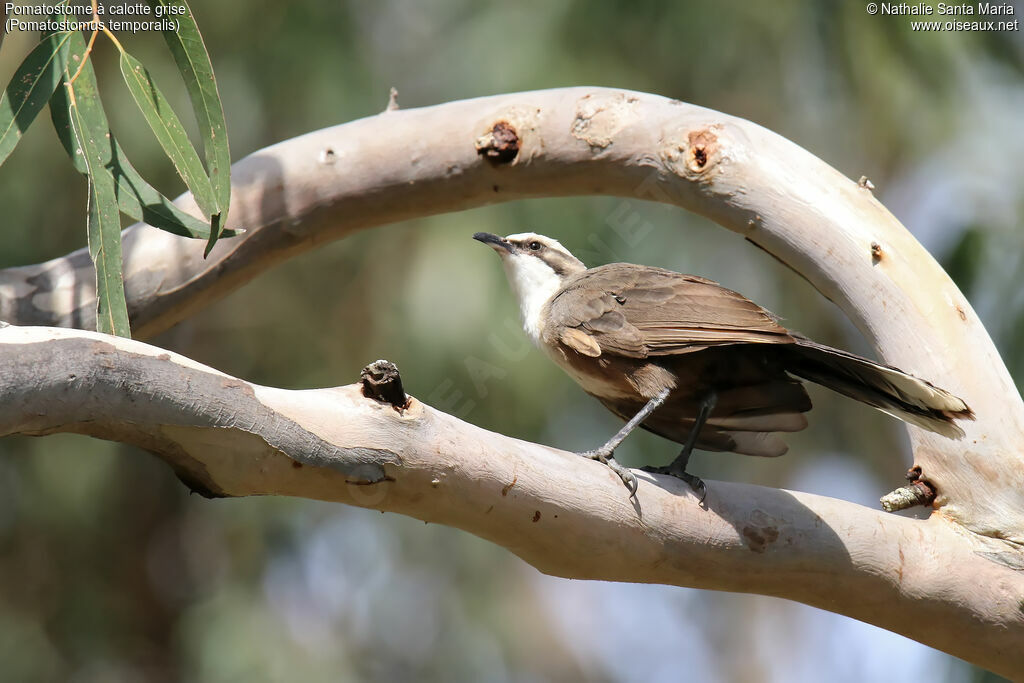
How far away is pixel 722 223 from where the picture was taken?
122 inches

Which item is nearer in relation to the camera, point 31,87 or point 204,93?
point 31,87

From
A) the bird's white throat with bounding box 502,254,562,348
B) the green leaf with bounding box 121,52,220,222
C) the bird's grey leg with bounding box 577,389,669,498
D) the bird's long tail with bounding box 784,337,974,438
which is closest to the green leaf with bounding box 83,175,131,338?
the green leaf with bounding box 121,52,220,222

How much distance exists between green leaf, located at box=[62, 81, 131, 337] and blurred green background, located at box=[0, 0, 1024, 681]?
2918 millimetres

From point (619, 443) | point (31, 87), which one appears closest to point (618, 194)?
point (619, 443)

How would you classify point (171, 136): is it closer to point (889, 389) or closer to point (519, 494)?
point (519, 494)

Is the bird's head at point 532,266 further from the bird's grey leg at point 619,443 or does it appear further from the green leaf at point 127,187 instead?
the green leaf at point 127,187

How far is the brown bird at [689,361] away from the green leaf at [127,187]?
3.74 ft

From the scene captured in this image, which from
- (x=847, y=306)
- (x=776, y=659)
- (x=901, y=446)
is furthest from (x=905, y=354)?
(x=776, y=659)

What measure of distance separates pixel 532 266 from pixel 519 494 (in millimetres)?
1635

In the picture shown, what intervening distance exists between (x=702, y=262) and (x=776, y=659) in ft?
13.4

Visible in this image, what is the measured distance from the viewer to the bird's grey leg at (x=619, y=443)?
2.37 m

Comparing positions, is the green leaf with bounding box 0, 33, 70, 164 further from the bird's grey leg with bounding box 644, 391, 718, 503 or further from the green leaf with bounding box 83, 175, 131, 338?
the bird's grey leg with bounding box 644, 391, 718, 503

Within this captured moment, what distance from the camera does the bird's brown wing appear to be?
9.14ft

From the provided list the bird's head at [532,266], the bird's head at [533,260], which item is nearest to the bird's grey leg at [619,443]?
the bird's head at [532,266]
